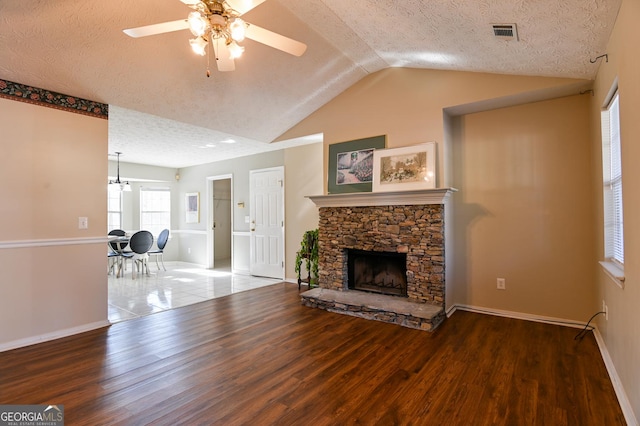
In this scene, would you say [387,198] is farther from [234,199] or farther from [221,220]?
[221,220]

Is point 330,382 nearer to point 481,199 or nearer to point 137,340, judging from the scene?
point 137,340

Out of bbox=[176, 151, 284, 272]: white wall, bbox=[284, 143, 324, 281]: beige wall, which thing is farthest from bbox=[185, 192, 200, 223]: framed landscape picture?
bbox=[284, 143, 324, 281]: beige wall

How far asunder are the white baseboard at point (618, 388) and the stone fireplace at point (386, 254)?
1328 millimetres

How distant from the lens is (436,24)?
8.38 feet

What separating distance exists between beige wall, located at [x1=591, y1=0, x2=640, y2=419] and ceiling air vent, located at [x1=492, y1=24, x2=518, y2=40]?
0.58 metres

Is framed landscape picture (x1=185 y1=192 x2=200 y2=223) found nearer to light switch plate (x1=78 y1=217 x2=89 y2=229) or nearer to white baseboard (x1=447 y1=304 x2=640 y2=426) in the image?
light switch plate (x1=78 y1=217 x2=89 y2=229)

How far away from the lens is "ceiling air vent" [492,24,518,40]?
228 centimetres

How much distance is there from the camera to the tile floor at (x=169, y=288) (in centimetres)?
416

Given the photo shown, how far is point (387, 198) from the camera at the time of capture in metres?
3.89

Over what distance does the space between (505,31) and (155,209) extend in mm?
8067

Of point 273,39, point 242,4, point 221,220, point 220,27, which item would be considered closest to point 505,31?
point 273,39

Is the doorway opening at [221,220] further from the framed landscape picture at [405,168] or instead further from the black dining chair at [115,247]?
the framed landscape picture at [405,168]

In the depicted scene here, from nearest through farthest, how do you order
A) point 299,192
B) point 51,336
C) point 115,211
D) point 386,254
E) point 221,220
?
point 51,336, point 386,254, point 299,192, point 115,211, point 221,220

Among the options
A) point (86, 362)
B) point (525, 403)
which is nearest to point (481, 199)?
point (525, 403)
